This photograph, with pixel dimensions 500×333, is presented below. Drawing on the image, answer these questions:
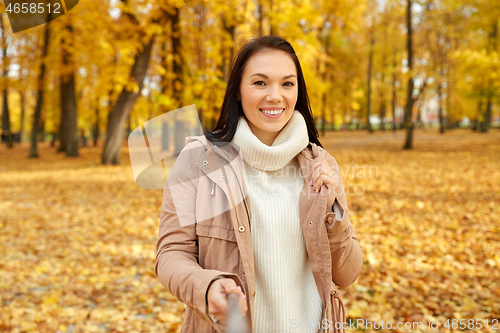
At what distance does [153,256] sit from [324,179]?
13.9ft

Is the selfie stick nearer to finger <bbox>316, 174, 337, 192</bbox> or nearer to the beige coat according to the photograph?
the beige coat

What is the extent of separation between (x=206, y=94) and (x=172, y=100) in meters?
0.96

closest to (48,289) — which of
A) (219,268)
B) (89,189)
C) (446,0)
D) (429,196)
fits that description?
(219,268)

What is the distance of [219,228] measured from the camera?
1.42 m

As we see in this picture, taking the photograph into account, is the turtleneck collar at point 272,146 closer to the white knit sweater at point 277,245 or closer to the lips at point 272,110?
the white knit sweater at point 277,245

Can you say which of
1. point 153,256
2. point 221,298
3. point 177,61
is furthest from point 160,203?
point 221,298

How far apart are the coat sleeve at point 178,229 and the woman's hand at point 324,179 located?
1.73 ft

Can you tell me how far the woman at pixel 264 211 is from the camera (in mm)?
1420

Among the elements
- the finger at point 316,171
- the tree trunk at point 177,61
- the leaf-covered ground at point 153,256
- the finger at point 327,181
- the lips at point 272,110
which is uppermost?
the tree trunk at point 177,61

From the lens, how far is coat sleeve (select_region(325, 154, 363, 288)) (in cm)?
150

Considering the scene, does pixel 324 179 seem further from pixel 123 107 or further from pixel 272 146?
pixel 123 107

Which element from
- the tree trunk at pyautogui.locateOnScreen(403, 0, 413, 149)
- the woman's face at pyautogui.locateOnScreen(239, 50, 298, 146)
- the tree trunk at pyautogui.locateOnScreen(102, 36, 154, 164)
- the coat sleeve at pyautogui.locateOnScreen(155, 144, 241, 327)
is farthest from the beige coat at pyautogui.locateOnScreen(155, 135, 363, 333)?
the tree trunk at pyautogui.locateOnScreen(403, 0, 413, 149)

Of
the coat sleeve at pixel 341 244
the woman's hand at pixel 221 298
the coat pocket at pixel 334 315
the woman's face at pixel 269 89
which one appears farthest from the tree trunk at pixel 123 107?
the woman's hand at pixel 221 298

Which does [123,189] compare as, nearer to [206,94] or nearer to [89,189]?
[89,189]
